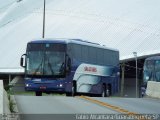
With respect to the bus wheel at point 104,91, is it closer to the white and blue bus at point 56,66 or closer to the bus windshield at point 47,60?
the white and blue bus at point 56,66

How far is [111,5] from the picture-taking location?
78.8 meters

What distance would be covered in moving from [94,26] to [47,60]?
36297 millimetres

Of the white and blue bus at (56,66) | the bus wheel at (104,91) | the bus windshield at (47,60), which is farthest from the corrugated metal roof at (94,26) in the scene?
the bus windshield at (47,60)

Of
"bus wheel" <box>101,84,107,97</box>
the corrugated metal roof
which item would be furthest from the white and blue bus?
the corrugated metal roof

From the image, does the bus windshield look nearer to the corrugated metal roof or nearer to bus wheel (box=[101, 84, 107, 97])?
bus wheel (box=[101, 84, 107, 97])

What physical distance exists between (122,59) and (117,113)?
4781 cm

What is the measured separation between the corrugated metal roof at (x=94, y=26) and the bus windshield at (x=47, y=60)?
2653 cm

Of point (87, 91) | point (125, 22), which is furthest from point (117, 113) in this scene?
point (125, 22)

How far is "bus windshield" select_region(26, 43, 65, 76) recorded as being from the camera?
128 ft

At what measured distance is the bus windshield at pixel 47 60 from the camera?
128ft

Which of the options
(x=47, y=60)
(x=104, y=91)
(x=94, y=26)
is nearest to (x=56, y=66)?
(x=47, y=60)

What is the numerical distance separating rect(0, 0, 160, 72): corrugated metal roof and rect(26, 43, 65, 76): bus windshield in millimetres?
26530

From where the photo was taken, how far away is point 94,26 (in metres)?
75.1

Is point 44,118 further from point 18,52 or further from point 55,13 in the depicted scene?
point 55,13
